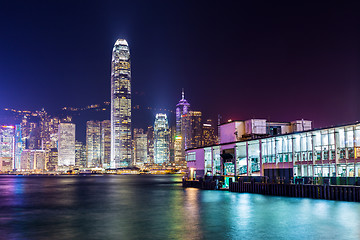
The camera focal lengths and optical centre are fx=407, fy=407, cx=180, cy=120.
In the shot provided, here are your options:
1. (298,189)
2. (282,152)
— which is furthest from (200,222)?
(282,152)

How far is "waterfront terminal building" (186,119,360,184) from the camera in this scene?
50844 mm

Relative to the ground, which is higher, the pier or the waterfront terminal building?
the waterfront terminal building

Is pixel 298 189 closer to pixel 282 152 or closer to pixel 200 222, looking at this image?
pixel 282 152

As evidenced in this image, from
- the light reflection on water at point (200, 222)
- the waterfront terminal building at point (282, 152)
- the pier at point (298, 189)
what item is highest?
the waterfront terminal building at point (282, 152)

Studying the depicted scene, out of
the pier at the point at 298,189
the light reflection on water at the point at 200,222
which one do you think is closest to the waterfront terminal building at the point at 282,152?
the pier at the point at 298,189

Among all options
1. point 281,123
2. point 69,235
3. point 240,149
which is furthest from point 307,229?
point 281,123

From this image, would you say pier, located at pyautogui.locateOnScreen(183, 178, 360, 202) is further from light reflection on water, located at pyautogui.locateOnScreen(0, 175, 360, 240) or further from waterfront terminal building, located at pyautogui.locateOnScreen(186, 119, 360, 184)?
light reflection on water, located at pyautogui.locateOnScreen(0, 175, 360, 240)

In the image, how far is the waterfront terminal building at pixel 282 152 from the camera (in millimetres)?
50844

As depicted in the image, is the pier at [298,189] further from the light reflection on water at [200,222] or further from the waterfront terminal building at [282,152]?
the light reflection on water at [200,222]

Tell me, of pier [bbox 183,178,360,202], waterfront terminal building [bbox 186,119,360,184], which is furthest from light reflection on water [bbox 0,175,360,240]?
waterfront terminal building [bbox 186,119,360,184]

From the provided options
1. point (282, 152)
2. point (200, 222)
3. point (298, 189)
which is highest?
point (282, 152)

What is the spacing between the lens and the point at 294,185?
54.7m

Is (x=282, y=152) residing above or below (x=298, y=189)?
above

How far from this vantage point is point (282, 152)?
203 ft
